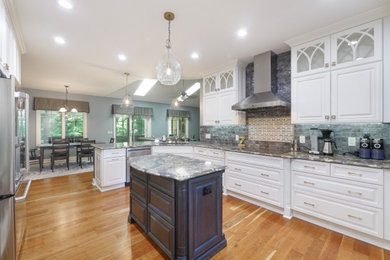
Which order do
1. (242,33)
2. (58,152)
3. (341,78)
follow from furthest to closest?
(58,152) → (242,33) → (341,78)

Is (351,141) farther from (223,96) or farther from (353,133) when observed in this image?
(223,96)

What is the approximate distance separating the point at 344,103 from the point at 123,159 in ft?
A: 12.6

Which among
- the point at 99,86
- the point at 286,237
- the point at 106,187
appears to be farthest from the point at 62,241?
the point at 99,86

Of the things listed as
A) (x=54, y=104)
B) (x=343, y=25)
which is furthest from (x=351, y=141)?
(x=54, y=104)

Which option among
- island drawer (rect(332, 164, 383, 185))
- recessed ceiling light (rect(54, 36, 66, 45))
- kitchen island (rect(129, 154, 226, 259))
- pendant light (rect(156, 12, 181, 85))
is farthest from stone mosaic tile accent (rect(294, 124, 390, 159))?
recessed ceiling light (rect(54, 36, 66, 45))

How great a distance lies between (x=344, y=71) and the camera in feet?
7.46

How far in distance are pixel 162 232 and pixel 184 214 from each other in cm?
38

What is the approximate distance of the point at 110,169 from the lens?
3.52 m

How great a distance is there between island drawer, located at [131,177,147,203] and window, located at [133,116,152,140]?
6.72 metres

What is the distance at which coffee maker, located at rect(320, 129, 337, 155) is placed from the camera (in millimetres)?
2459

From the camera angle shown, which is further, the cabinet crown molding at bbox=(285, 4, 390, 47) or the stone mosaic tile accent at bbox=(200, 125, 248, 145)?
the stone mosaic tile accent at bbox=(200, 125, 248, 145)

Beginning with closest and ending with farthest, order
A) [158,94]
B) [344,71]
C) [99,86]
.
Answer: [344,71] < [99,86] < [158,94]

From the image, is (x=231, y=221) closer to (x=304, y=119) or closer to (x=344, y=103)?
(x=304, y=119)

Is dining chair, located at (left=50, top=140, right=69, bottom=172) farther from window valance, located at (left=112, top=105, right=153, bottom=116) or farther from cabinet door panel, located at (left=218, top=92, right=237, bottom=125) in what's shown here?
cabinet door panel, located at (left=218, top=92, right=237, bottom=125)
